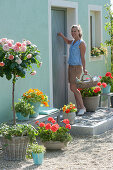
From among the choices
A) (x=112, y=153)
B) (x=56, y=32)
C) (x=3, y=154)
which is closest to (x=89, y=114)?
(x=56, y=32)

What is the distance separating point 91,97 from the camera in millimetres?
8422

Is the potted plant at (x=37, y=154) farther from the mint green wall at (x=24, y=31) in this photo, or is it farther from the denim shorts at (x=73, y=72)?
the denim shorts at (x=73, y=72)

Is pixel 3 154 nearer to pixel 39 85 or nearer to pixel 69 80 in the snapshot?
pixel 39 85

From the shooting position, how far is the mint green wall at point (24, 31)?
6.58 metres

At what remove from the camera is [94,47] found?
9.91 m

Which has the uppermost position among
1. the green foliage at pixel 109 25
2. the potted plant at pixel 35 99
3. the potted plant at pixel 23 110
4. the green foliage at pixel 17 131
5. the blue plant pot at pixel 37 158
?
the green foliage at pixel 109 25

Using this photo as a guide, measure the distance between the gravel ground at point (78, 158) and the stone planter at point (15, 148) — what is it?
0.29ft

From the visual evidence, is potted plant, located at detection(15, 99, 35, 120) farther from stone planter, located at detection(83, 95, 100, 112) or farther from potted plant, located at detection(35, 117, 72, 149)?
stone planter, located at detection(83, 95, 100, 112)

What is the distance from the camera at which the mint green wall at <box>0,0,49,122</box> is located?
21.6ft

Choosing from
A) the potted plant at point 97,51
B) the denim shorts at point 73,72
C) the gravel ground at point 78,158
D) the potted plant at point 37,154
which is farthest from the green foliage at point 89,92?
the potted plant at point 37,154

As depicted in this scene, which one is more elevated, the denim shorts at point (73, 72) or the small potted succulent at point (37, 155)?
the denim shorts at point (73, 72)

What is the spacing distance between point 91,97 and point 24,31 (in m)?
2.31

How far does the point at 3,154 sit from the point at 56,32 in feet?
12.7

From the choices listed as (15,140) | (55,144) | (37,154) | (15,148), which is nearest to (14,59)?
(15,140)
